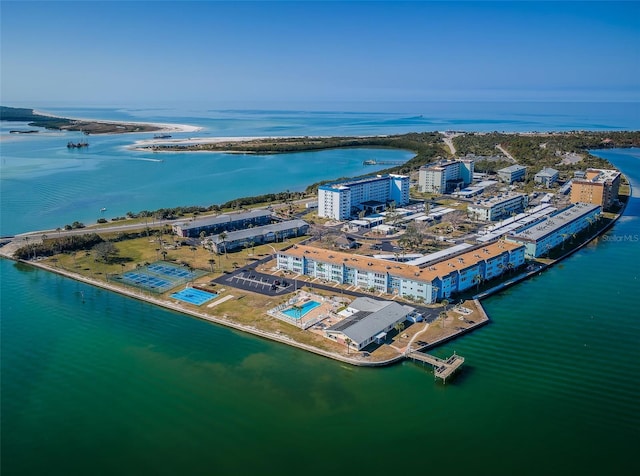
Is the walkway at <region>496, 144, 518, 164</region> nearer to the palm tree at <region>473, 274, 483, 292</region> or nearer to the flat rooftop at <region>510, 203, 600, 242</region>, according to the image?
the flat rooftop at <region>510, 203, 600, 242</region>

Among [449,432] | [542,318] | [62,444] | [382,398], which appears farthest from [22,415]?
[542,318]

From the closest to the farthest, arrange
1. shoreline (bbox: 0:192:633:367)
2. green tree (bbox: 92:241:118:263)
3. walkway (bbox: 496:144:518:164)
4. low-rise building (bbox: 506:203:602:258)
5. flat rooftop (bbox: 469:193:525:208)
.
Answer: shoreline (bbox: 0:192:633:367), green tree (bbox: 92:241:118:263), low-rise building (bbox: 506:203:602:258), flat rooftop (bbox: 469:193:525:208), walkway (bbox: 496:144:518:164)

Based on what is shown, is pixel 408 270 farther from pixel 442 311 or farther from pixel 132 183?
pixel 132 183

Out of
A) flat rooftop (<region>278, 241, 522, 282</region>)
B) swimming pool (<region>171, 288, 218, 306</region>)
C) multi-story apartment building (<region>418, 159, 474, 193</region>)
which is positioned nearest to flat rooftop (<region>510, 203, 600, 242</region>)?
flat rooftop (<region>278, 241, 522, 282</region>)

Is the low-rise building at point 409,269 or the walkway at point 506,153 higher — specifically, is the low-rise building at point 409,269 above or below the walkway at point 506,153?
below

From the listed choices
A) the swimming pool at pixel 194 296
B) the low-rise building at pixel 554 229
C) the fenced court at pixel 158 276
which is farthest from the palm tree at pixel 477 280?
the fenced court at pixel 158 276

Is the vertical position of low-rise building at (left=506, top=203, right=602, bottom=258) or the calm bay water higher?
low-rise building at (left=506, top=203, right=602, bottom=258)

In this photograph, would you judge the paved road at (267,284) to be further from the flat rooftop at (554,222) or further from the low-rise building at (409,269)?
the flat rooftop at (554,222)
